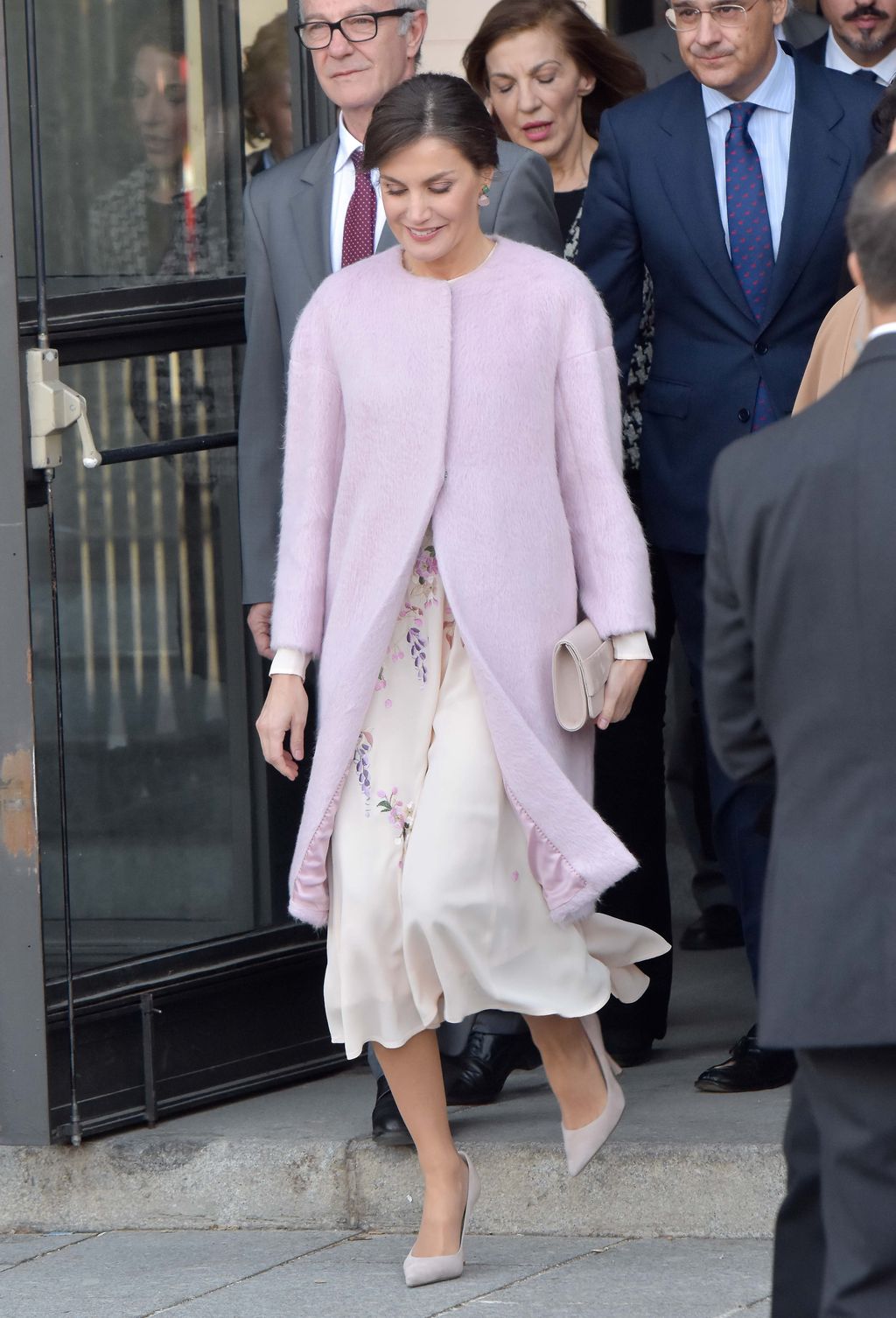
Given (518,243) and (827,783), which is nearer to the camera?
(827,783)

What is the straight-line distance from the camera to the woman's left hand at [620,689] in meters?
3.55

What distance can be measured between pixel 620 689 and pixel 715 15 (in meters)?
1.20

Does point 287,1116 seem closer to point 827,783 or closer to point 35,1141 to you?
point 35,1141

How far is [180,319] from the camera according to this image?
4309mm

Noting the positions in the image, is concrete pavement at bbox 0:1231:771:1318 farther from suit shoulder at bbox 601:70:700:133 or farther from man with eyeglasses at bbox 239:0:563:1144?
suit shoulder at bbox 601:70:700:133

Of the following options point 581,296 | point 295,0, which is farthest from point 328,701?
point 295,0

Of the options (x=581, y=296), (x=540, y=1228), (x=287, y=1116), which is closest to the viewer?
(x=581, y=296)

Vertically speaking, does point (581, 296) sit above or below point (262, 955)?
above

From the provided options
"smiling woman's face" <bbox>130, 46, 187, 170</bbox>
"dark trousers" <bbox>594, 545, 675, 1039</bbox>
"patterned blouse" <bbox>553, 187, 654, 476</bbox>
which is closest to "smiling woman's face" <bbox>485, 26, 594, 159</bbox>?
"patterned blouse" <bbox>553, 187, 654, 476</bbox>

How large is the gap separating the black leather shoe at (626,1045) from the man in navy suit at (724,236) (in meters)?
0.42

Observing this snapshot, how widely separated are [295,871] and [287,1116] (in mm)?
845

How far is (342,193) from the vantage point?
4.02 m

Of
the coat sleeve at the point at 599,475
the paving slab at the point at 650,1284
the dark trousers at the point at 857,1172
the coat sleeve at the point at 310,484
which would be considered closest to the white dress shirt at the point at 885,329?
the dark trousers at the point at 857,1172

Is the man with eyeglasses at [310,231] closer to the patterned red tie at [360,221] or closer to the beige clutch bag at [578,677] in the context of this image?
the patterned red tie at [360,221]
